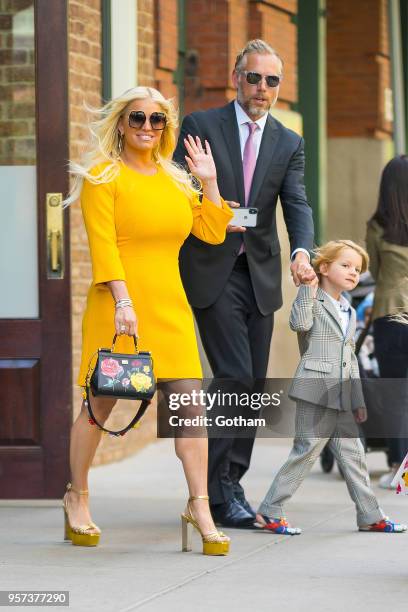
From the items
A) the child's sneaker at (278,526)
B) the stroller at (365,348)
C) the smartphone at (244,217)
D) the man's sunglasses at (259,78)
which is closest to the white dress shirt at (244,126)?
the man's sunglasses at (259,78)

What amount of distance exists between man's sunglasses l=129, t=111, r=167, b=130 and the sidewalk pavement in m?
1.75

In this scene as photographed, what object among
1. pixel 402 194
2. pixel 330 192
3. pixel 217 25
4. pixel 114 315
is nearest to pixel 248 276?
pixel 114 315

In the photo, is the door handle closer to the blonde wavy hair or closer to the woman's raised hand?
the blonde wavy hair

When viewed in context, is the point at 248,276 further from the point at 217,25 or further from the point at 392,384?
the point at 217,25

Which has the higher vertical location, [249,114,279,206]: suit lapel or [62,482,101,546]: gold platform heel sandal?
[249,114,279,206]: suit lapel

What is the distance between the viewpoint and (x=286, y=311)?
1171cm

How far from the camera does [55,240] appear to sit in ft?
25.5

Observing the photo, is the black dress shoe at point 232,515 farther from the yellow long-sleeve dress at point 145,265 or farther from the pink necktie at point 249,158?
the pink necktie at point 249,158

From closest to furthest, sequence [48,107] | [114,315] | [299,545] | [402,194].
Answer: [114,315]
[299,545]
[48,107]
[402,194]

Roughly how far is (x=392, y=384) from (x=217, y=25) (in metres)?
3.47

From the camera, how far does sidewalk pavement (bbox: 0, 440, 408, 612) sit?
5492 millimetres

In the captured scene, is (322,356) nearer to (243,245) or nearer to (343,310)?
(343,310)

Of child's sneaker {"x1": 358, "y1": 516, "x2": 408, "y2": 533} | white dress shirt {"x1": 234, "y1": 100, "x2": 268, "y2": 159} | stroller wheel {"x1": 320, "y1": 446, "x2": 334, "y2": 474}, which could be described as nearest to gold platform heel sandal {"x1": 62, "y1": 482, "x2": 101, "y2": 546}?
child's sneaker {"x1": 358, "y1": 516, "x2": 408, "y2": 533}

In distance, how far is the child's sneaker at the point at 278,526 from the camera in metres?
7.03
